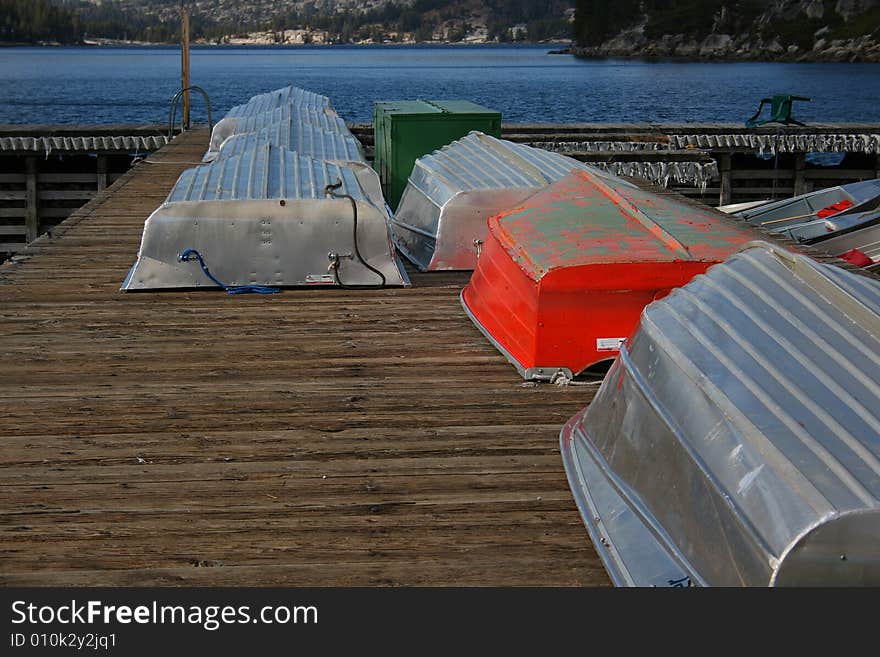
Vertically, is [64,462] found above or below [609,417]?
below

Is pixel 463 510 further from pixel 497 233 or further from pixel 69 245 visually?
pixel 69 245

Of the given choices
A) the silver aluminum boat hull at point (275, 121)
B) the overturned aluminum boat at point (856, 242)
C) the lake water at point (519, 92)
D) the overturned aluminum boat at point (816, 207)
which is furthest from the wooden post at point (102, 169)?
the lake water at point (519, 92)

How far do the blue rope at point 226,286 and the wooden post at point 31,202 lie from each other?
13.3m

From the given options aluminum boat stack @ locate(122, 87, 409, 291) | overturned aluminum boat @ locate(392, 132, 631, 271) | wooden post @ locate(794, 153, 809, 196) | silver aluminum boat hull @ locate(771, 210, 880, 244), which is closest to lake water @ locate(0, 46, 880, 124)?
wooden post @ locate(794, 153, 809, 196)

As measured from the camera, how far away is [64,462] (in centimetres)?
537

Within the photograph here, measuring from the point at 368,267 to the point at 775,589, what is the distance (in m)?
5.82

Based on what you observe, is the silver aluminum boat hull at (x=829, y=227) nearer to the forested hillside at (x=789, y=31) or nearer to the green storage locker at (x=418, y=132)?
the green storage locker at (x=418, y=132)

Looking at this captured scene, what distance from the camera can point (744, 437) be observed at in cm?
392

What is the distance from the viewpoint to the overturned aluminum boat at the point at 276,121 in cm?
1503

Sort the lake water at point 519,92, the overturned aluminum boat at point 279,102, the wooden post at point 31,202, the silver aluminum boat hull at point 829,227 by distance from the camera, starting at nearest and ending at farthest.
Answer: the silver aluminum boat hull at point 829,227, the overturned aluminum boat at point 279,102, the wooden post at point 31,202, the lake water at point 519,92

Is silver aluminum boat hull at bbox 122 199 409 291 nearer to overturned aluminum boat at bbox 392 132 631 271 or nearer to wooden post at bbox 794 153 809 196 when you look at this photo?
overturned aluminum boat at bbox 392 132 631 271

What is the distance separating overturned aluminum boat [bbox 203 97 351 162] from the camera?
49.3ft

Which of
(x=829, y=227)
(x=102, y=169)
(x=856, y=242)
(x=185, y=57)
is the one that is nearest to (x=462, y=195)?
(x=856, y=242)

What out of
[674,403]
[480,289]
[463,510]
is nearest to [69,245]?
[480,289]
